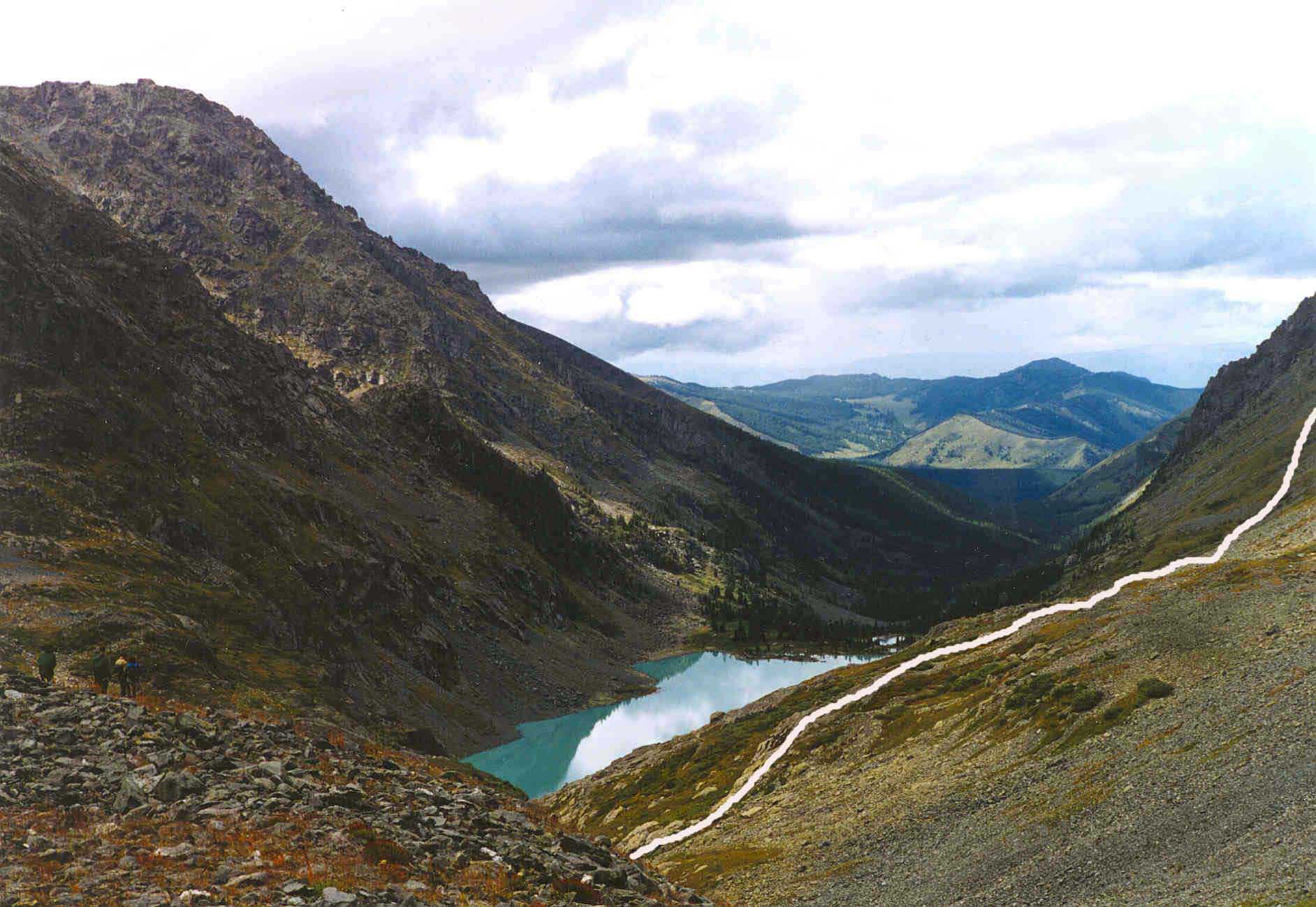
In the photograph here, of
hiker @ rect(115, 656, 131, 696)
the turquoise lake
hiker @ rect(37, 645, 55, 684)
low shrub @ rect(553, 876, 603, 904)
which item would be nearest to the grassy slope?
the turquoise lake

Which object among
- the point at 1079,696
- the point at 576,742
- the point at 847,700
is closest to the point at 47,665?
the point at 1079,696

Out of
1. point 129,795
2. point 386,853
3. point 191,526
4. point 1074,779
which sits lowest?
point 1074,779

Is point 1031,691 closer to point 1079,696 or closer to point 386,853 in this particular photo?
point 1079,696

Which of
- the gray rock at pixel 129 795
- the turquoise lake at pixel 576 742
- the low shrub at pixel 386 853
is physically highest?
the gray rock at pixel 129 795

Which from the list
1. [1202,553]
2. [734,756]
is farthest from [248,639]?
[1202,553]

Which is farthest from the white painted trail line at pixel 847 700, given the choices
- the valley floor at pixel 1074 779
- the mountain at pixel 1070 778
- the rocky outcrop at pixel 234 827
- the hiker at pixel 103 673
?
the hiker at pixel 103 673

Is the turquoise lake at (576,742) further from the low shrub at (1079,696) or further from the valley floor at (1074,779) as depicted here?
the low shrub at (1079,696)

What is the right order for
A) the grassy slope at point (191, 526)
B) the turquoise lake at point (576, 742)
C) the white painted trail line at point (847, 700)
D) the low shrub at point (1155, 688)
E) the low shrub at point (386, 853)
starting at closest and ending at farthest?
the low shrub at point (386, 853) < the low shrub at point (1155, 688) < the white painted trail line at point (847, 700) < the grassy slope at point (191, 526) < the turquoise lake at point (576, 742)
